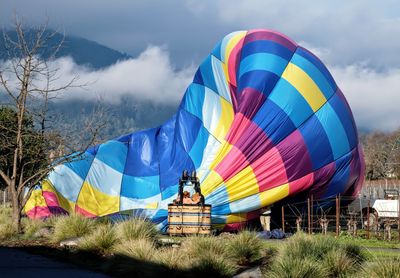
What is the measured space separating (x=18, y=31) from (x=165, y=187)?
26.1 feet

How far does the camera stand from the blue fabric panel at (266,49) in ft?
68.8

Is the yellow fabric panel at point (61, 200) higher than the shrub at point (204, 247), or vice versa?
the yellow fabric panel at point (61, 200)

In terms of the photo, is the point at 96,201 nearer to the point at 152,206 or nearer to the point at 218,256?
the point at 152,206

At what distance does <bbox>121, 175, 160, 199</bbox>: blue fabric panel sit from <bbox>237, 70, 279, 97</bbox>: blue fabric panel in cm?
537

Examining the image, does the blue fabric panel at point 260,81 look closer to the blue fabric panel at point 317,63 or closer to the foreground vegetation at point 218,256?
the blue fabric panel at point 317,63

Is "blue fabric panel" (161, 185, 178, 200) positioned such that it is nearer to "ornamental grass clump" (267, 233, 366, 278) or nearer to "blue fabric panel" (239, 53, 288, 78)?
"blue fabric panel" (239, 53, 288, 78)

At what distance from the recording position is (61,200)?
24.0m

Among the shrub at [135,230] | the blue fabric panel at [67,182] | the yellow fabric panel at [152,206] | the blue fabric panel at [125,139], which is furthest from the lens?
the blue fabric panel at [125,139]


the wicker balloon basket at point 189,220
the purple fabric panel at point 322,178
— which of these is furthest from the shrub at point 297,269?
the purple fabric panel at point 322,178

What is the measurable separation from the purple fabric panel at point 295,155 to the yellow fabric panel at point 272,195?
42 centimetres

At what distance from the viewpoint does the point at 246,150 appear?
19.1m

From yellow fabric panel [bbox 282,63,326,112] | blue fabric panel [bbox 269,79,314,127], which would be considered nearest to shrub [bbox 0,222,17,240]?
blue fabric panel [bbox 269,79,314,127]

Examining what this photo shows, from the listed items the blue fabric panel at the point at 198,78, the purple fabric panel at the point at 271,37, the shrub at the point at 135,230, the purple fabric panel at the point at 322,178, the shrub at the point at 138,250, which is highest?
the purple fabric panel at the point at 271,37

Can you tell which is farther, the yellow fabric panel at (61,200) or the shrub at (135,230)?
the yellow fabric panel at (61,200)
